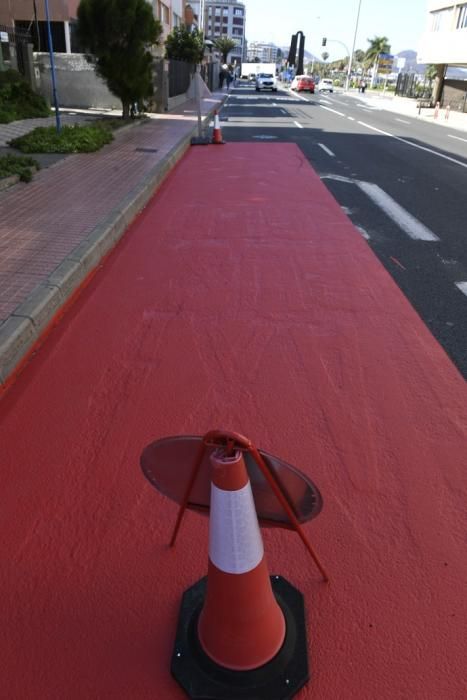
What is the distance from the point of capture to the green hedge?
55.9 ft

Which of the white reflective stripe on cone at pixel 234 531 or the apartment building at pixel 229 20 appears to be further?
the apartment building at pixel 229 20

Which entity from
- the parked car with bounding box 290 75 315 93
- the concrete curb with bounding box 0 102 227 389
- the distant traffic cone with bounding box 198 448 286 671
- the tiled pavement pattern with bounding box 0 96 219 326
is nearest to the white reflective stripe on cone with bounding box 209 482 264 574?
the distant traffic cone with bounding box 198 448 286 671

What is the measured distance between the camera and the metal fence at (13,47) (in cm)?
1905

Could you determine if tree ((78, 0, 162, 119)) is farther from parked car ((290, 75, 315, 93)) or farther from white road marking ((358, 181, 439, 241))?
parked car ((290, 75, 315, 93))

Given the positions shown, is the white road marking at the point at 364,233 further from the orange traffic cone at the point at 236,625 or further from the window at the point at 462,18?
the window at the point at 462,18

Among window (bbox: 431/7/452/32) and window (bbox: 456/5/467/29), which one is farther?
window (bbox: 431/7/452/32)

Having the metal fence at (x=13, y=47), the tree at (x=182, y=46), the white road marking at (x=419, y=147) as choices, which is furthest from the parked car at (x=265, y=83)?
the metal fence at (x=13, y=47)

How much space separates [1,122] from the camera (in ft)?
50.2

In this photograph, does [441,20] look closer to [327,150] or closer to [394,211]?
[327,150]

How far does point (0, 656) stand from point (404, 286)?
488cm

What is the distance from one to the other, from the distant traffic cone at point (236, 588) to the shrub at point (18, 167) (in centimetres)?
849

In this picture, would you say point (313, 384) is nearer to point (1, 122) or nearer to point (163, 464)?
point (163, 464)

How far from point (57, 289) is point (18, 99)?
16.1m

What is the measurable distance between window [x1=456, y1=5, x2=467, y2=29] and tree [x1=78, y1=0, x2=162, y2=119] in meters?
35.2
